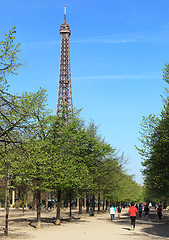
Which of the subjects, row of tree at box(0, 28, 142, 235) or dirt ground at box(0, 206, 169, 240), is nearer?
row of tree at box(0, 28, 142, 235)

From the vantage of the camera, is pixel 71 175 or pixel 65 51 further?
pixel 65 51

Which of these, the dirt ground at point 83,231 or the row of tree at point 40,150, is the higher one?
the row of tree at point 40,150

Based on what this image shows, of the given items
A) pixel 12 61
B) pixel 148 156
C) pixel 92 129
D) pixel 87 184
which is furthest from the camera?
pixel 92 129

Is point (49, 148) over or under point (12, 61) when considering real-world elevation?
under

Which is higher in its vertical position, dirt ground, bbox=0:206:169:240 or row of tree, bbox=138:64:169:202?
row of tree, bbox=138:64:169:202

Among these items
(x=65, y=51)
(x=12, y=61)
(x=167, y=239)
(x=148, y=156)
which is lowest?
(x=167, y=239)

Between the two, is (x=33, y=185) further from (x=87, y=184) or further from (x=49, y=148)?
(x=87, y=184)

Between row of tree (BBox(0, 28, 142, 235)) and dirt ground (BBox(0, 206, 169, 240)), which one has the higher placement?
row of tree (BBox(0, 28, 142, 235))

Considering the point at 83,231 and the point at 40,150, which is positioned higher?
the point at 40,150

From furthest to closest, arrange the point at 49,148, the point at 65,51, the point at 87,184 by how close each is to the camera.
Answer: the point at 65,51 → the point at 87,184 → the point at 49,148

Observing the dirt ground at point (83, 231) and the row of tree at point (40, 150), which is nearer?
the row of tree at point (40, 150)

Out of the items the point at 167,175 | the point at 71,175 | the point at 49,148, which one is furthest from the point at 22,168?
the point at 167,175

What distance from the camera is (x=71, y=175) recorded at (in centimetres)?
2803

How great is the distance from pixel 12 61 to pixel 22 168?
31.8ft
